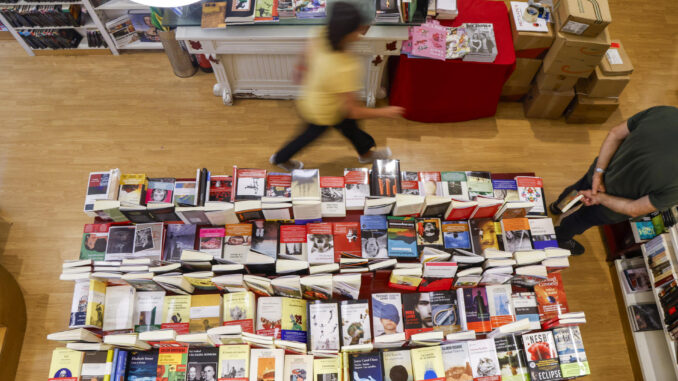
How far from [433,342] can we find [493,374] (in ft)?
1.34

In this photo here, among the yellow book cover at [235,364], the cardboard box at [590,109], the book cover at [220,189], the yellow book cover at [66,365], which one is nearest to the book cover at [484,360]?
the yellow book cover at [235,364]

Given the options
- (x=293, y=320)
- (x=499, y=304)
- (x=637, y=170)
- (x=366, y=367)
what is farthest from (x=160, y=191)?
(x=637, y=170)

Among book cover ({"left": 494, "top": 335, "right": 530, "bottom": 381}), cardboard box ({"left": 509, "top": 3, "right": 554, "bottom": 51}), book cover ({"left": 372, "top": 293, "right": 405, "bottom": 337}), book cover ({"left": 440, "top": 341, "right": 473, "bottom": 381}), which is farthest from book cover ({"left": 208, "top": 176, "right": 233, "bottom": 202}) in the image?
cardboard box ({"left": 509, "top": 3, "right": 554, "bottom": 51})

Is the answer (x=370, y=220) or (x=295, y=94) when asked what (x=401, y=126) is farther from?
(x=370, y=220)

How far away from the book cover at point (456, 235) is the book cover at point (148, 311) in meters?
1.82

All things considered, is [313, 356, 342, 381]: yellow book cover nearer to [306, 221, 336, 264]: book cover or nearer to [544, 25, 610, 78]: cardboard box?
[306, 221, 336, 264]: book cover

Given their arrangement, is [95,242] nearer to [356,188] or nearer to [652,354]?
[356,188]

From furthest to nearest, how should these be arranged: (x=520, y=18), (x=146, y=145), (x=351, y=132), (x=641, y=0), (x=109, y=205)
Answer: (x=641, y=0) < (x=146, y=145) < (x=520, y=18) < (x=351, y=132) < (x=109, y=205)

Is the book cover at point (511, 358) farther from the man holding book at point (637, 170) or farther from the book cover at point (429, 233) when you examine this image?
the man holding book at point (637, 170)

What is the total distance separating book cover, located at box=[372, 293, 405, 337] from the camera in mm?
2551

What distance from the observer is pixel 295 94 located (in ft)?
13.1

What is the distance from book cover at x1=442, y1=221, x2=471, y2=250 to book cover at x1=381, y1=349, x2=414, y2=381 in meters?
0.74

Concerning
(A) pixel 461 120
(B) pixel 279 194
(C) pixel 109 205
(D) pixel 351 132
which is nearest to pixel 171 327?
(C) pixel 109 205

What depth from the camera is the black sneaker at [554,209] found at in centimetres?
359
